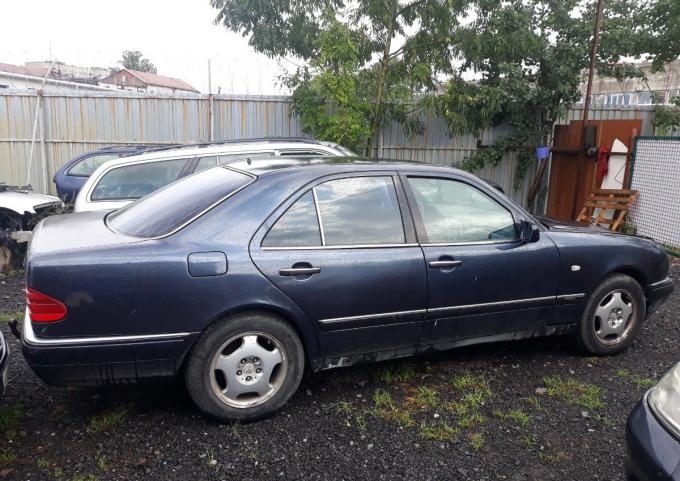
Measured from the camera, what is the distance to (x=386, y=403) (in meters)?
3.54

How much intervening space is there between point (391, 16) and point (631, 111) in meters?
5.68

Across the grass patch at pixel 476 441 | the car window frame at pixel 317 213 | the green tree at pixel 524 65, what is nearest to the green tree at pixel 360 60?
the green tree at pixel 524 65

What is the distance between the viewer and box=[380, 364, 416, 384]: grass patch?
3.87 m

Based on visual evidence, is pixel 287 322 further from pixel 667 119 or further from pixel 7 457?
pixel 667 119

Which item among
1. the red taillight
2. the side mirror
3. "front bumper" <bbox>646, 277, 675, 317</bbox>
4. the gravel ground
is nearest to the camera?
the red taillight

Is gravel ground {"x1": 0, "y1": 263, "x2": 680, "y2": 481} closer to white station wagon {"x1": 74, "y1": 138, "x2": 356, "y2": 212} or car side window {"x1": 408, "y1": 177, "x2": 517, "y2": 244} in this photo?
car side window {"x1": 408, "y1": 177, "x2": 517, "y2": 244}

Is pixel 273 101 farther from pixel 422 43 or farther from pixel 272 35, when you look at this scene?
pixel 422 43

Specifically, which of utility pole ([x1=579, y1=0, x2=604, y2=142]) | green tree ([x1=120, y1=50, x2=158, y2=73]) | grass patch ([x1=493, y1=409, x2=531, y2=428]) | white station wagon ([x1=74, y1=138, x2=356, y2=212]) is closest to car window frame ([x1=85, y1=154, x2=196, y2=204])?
white station wagon ([x1=74, y1=138, x2=356, y2=212])

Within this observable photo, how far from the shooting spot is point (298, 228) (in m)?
3.29

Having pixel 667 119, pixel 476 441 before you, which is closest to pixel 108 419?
pixel 476 441

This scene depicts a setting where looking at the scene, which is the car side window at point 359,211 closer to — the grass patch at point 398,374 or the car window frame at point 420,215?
the car window frame at point 420,215

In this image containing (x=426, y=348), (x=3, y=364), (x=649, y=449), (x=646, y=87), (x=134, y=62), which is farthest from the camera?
(x=134, y=62)

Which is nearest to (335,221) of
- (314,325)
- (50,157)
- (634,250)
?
(314,325)

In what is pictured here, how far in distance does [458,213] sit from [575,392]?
1.44 meters
